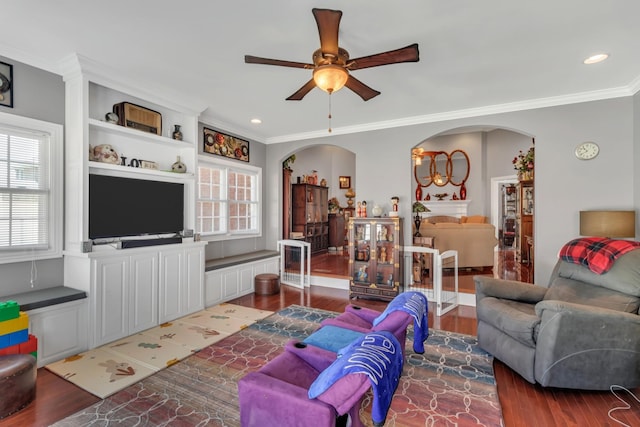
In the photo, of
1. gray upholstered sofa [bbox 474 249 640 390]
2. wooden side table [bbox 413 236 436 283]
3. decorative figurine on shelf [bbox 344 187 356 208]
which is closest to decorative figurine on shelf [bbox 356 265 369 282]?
wooden side table [bbox 413 236 436 283]

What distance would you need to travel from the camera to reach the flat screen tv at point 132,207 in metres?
3.23

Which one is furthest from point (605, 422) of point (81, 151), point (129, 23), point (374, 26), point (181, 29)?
point (81, 151)

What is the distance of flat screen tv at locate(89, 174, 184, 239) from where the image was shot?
323cm

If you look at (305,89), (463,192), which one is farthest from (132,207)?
(463,192)

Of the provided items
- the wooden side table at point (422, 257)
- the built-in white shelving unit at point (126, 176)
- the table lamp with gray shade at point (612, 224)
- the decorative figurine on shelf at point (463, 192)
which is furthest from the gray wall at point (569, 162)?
the decorative figurine on shelf at point (463, 192)

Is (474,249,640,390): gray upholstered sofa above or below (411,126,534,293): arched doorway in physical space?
below

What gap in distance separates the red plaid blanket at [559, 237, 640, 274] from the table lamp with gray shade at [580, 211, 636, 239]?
331mm

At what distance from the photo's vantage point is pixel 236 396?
2.32 meters

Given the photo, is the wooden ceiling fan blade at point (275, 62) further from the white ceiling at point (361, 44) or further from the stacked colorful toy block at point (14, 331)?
the stacked colorful toy block at point (14, 331)

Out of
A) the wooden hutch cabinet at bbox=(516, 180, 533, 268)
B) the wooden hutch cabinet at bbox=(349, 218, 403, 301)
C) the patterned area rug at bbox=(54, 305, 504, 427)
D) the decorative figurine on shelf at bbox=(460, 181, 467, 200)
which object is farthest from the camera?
the decorative figurine on shelf at bbox=(460, 181, 467, 200)

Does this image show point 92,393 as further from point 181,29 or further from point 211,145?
point 211,145

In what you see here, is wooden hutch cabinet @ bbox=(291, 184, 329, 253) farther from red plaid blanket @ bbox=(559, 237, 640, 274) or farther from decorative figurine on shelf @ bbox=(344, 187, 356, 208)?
red plaid blanket @ bbox=(559, 237, 640, 274)

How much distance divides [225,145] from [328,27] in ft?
11.7

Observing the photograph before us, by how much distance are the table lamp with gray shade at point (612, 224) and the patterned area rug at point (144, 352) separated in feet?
13.0
